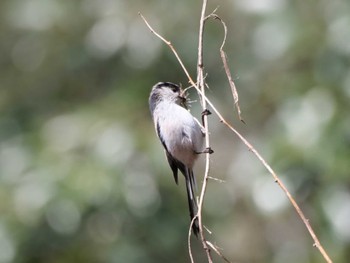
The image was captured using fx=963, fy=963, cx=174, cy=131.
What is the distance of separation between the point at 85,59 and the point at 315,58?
2.10 m

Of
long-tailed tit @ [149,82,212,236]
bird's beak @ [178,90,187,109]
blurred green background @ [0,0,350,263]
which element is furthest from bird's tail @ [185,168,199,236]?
blurred green background @ [0,0,350,263]

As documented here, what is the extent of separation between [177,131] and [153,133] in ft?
4.55

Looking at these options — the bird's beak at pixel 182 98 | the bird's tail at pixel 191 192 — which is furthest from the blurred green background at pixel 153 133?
the bird's beak at pixel 182 98

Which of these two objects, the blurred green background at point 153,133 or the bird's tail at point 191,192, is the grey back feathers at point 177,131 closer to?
the bird's tail at point 191,192

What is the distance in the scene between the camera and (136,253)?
231 inches

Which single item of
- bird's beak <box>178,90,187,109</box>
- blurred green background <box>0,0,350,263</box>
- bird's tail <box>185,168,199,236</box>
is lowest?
bird's tail <box>185,168,199,236</box>

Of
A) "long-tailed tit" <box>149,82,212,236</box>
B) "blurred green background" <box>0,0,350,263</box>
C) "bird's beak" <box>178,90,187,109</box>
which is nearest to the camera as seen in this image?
"bird's beak" <box>178,90,187,109</box>

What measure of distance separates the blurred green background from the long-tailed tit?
0.61 meters

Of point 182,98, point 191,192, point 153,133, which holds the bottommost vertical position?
point 191,192

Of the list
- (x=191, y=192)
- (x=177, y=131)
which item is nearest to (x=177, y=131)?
(x=177, y=131)

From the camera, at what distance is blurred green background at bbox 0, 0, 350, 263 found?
4.92m

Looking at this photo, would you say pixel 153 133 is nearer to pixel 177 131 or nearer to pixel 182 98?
pixel 177 131

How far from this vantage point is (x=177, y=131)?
171 inches

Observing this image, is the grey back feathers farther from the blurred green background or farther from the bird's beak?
the blurred green background
